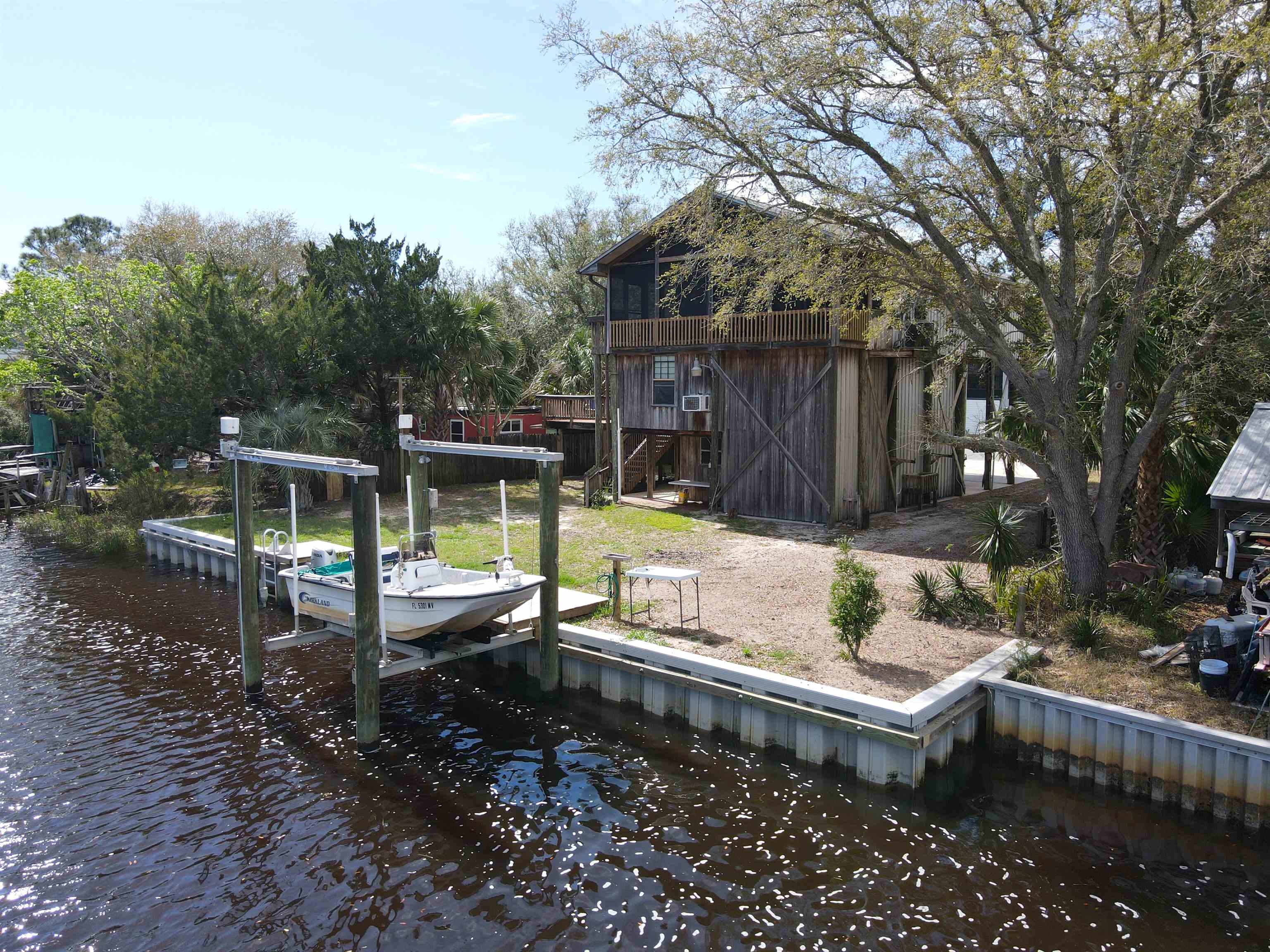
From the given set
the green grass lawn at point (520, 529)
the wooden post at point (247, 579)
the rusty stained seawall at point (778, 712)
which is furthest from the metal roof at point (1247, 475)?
the wooden post at point (247, 579)

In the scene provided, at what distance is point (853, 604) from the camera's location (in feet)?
33.8

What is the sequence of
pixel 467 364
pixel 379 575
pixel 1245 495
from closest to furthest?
pixel 379 575 → pixel 1245 495 → pixel 467 364

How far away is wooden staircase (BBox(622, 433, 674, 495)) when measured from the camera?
24.2 metres

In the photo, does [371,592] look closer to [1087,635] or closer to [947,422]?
[1087,635]

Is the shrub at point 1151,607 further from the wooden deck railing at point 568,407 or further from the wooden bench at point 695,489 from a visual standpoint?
the wooden deck railing at point 568,407

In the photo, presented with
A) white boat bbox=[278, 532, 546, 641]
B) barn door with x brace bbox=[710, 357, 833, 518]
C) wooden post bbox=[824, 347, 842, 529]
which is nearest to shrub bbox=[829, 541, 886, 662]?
white boat bbox=[278, 532, 546, 641]

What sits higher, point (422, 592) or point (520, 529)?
point (422, 592)

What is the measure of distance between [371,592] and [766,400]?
44.2ft

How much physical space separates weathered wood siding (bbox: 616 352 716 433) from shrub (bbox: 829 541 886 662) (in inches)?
467

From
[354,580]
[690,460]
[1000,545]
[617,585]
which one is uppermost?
[690,460]

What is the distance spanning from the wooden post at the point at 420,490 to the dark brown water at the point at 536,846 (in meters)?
2.85

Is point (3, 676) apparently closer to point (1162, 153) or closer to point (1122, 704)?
point (1122, 704)

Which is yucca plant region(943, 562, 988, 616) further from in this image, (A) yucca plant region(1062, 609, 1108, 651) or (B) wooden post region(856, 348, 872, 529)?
(B) wooden post region(856, 348, 872, 529)

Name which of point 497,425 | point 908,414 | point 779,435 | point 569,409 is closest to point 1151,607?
point 779,435
